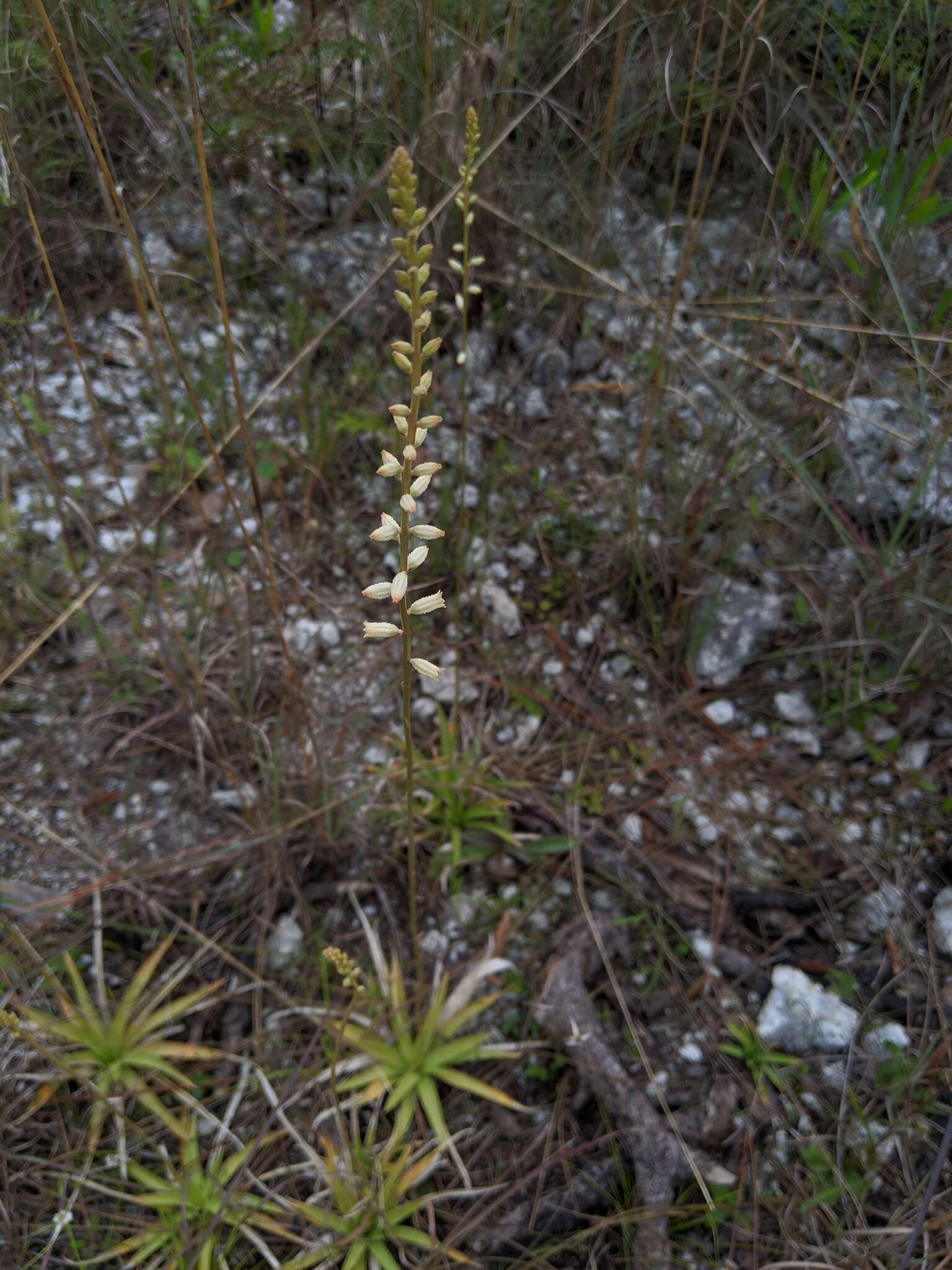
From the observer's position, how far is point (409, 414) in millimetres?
1102

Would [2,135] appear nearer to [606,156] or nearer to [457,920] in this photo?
[606,156]

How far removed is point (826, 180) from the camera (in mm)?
2342

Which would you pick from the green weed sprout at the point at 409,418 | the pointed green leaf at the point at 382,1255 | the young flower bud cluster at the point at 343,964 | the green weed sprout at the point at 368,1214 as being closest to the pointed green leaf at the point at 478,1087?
the green weed sprout at the point at 368,1214

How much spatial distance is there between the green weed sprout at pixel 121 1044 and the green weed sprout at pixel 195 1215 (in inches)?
4.5

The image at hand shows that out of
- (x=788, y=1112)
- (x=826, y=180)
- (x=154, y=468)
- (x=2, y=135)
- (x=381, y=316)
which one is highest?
(x=2, y=135)

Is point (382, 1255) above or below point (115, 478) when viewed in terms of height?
below

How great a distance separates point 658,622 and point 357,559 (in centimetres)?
116

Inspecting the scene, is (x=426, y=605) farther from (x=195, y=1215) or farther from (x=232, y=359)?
(x=195, y=1215)

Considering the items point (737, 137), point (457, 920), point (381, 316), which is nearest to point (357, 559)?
point (381, 316)

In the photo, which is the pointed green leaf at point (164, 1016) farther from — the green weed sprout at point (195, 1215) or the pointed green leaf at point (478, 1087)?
the pointed green leaf at point (478, 1087)

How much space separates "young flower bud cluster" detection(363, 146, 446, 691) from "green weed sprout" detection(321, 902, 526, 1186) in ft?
3.90

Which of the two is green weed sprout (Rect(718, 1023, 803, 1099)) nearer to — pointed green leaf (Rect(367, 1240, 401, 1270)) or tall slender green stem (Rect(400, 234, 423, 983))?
pointed green leaf (Rect(367, 1240, 401, 1270))

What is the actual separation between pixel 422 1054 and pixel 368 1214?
0.35 m

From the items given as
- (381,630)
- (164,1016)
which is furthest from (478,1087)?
(381,630)
